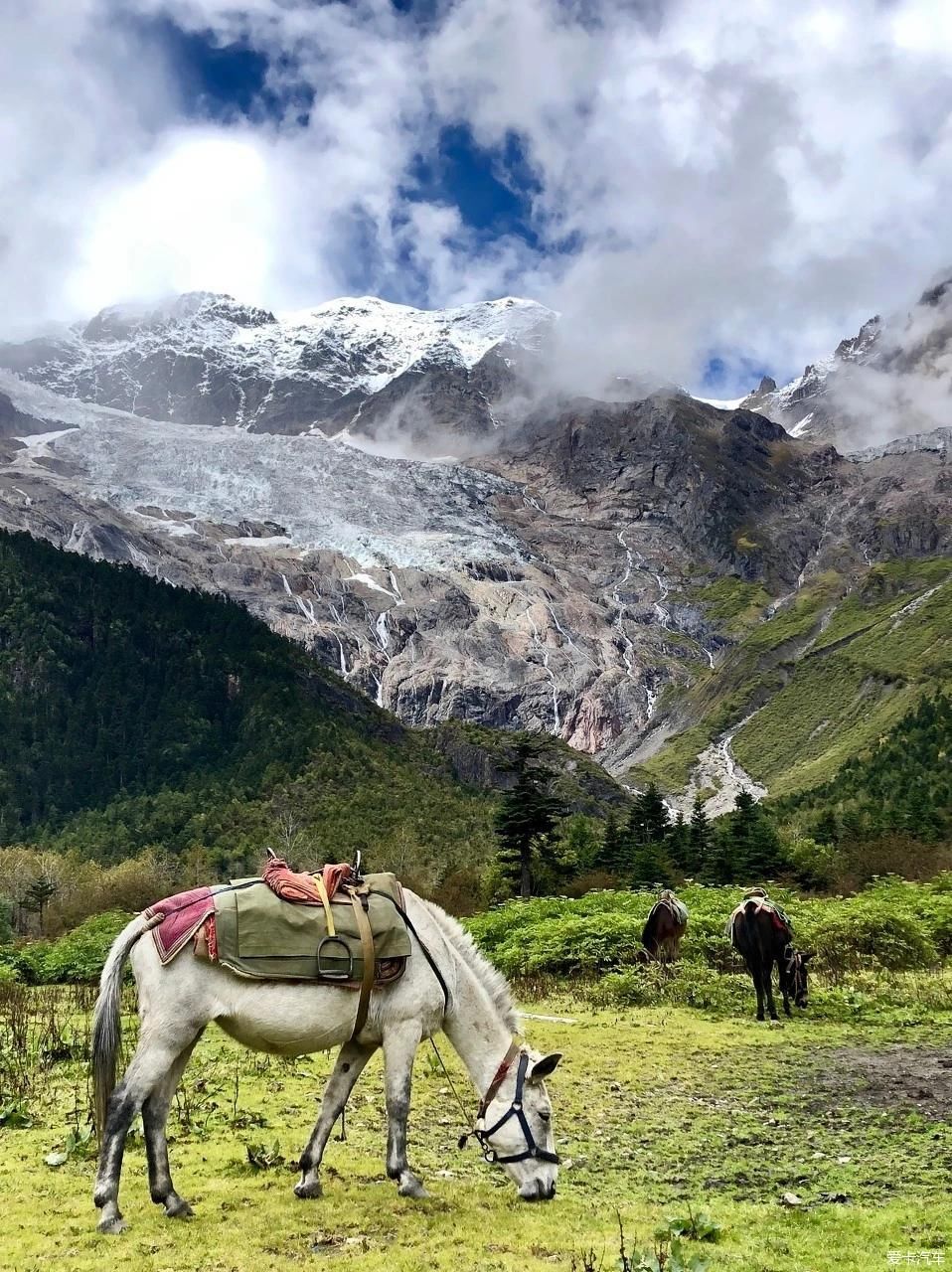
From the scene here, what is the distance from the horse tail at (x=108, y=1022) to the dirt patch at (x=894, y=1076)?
809 cm

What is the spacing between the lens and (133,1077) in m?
7.18

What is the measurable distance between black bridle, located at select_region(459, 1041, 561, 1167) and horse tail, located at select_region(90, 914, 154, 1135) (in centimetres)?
295

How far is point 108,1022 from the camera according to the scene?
295 inches

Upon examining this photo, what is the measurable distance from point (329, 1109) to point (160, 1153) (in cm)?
134

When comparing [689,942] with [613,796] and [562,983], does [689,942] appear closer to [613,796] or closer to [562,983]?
[562,983]

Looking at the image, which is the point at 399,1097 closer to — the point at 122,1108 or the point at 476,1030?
the point at 476,1030

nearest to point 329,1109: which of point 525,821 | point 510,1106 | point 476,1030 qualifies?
point 476,1030

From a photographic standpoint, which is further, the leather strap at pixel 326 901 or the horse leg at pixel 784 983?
the horse leg at pixel 784 983

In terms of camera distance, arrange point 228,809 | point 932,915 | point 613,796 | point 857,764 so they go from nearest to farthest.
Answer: point 932,915
point 228,809
point 857,764
point 613,796

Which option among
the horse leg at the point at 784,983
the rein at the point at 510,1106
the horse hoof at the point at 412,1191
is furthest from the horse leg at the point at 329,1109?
the horse leg at the point at 784,983

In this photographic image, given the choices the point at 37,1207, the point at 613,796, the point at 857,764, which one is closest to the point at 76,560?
the point at 613,796

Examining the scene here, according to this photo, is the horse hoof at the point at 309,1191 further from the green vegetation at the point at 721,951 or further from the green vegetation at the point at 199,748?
the green vegetation at the point at 199,748

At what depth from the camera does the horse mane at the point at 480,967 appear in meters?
8.15

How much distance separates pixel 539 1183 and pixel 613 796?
137129mm
